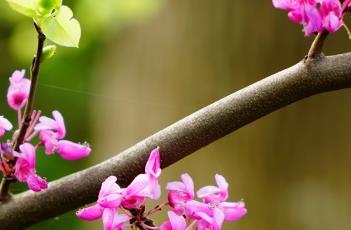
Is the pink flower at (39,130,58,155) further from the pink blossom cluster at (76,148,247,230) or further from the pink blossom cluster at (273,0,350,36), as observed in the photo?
the pink blossom cluster at (273,0,350,36)

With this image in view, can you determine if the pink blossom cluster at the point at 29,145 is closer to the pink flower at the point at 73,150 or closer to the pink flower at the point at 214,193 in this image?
the pink flower at the point at 73,150

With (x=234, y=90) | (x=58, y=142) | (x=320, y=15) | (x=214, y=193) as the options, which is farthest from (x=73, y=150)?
(x=234, y=90)

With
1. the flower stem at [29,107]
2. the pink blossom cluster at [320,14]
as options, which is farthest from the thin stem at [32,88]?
the pink blossom cluster at [320,14]

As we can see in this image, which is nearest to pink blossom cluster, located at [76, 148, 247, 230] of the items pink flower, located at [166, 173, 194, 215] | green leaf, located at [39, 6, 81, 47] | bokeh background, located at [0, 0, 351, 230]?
pink flower, located at [166, 173, 194, 215]

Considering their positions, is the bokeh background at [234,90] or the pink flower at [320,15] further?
the bokeh background at [234,90]

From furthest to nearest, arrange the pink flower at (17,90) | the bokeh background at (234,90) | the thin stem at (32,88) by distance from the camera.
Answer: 1. the bokeh background at (234,90)
2. the pink flower at (17,90)
3. the thin stem at (32,88)

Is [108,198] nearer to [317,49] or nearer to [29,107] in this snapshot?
[29,107]
